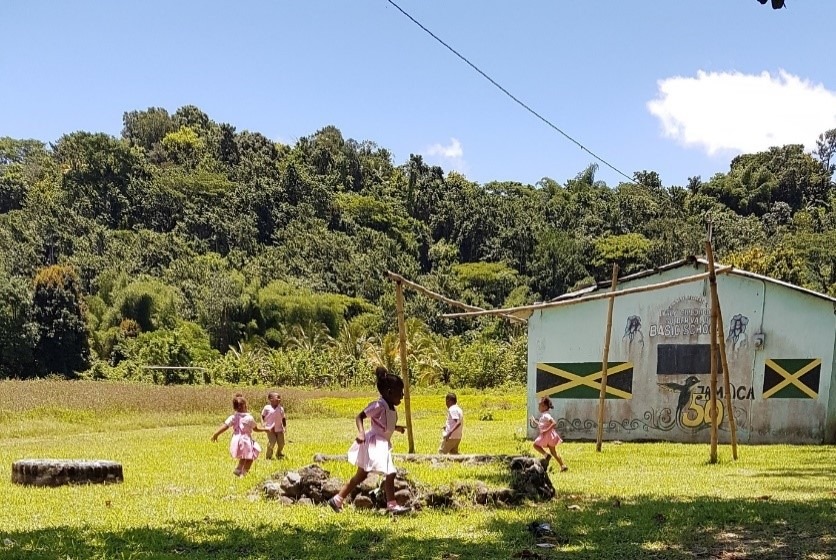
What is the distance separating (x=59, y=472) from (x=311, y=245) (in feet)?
228

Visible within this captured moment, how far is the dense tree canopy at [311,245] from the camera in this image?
54.3 metres

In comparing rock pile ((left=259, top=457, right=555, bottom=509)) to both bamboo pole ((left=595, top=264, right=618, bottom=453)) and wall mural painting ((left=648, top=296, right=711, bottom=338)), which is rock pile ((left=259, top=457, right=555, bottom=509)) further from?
wall mural painting ((left=648, top=296, right=711, bottom=338))

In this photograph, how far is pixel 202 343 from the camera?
194 ft

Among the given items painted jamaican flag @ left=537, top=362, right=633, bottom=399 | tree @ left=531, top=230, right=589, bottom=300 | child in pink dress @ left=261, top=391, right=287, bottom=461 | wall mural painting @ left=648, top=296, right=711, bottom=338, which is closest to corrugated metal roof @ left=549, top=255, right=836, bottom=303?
wall mural painting @ left=648, top=296, right=711, bottom=338

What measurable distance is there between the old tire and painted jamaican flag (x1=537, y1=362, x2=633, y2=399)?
451 inches

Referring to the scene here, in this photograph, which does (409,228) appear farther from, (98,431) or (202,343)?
(98,431)

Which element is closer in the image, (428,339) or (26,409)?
(26,409)

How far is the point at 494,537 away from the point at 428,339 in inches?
1654

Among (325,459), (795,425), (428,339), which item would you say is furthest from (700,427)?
(428,339)

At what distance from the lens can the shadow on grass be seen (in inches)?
284

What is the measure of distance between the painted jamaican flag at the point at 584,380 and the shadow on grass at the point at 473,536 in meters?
10.7

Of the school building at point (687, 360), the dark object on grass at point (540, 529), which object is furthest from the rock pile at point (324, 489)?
the school building at point (687, 360)

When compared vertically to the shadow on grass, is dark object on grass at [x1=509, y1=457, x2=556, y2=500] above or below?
above

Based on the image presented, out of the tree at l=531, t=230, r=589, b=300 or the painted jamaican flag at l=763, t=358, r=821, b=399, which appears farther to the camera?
the tree at l=531, t=230, r=589, b=300
